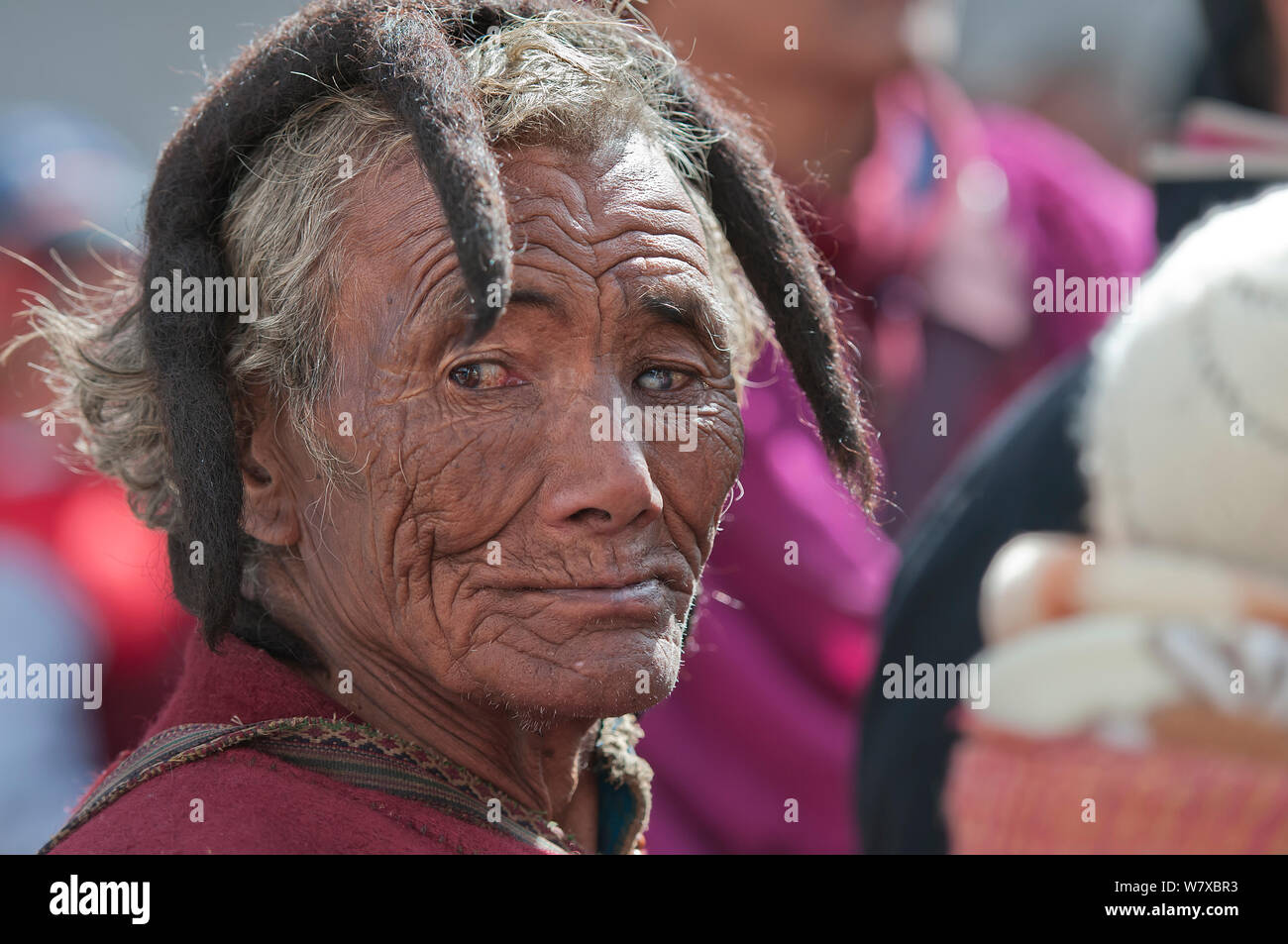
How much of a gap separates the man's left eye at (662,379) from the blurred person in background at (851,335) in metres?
1.79

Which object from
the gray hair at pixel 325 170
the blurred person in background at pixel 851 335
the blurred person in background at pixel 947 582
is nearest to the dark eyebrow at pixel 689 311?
the gray hair at pixel 325 170

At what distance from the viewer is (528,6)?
2342mm

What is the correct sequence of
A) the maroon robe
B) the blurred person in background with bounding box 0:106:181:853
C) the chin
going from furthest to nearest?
the blurred person in background with bounding box 0:106:181:853, the chin, the maroon robe

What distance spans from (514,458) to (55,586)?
2917 mm

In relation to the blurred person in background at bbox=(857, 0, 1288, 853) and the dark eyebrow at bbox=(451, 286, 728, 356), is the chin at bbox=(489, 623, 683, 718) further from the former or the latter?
the blurred person in background at bbox=(857, 0, 1288, 853)

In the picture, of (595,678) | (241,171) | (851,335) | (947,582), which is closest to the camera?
(595,678)

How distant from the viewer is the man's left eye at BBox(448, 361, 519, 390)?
209cm

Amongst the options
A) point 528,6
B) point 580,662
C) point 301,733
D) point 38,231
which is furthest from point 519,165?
point 38,231

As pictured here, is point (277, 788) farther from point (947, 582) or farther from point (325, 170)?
point (947, 582)

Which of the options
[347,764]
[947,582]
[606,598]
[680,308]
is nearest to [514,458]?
[606,598]

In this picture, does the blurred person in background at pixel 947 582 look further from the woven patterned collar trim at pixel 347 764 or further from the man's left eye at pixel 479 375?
the man's left eye at pixel 479 375

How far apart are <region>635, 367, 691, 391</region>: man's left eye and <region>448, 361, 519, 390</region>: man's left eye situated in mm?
231

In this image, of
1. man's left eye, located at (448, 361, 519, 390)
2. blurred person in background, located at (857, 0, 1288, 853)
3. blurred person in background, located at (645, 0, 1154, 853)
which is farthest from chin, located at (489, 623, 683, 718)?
blurred person in background, located at (645, 0, 1154, 853)

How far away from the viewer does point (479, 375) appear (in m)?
2.09
